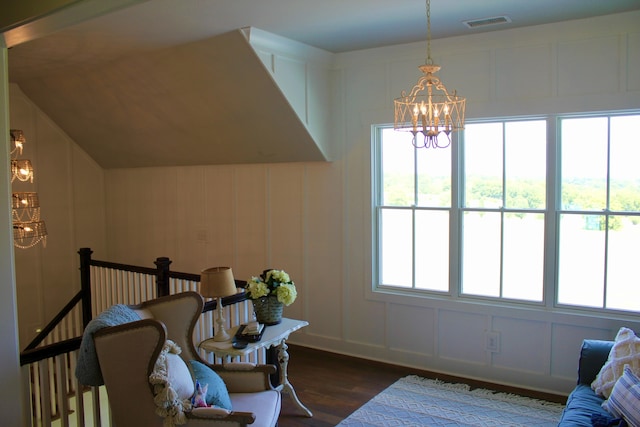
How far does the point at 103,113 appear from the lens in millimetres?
6109

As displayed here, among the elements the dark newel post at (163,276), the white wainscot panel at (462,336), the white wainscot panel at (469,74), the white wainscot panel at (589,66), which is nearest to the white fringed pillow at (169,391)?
the dark newel post at (163,276)

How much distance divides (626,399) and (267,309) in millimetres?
2266

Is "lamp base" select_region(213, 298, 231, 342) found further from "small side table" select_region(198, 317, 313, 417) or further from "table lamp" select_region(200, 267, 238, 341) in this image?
"table lamp" select_region(200, 267, 238, 341)

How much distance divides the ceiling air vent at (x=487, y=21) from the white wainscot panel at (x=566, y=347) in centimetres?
247

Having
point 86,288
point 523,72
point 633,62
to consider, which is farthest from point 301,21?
point 86,288

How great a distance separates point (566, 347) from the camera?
14.3ft

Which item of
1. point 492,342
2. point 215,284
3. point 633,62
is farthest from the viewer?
point 492,342

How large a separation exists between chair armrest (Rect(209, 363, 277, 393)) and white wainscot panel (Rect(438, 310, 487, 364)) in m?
2.13

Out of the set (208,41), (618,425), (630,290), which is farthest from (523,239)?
(208,41)

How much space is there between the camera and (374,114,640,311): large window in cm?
419

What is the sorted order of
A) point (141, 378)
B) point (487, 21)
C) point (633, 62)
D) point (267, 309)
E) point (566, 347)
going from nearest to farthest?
point (141, 378) < point (267, 309) < point (633, 62) < point (487, 21) < point (566, 347)

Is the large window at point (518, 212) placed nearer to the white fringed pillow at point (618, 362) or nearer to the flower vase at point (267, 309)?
the white fringed pillow at point (618, 362)

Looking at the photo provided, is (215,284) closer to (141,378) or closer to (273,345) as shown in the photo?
(273,345)

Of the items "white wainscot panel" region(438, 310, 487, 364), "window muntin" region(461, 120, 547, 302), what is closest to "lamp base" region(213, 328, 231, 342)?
"white wainscot panel" region(438, 310, 487, 364)
